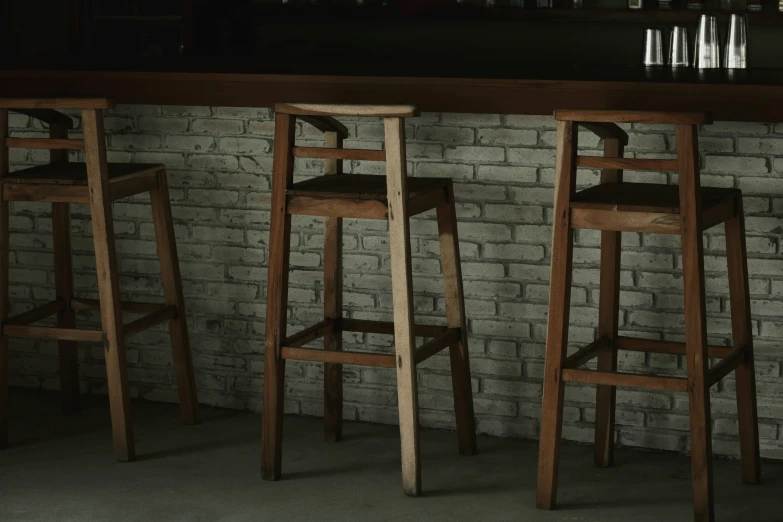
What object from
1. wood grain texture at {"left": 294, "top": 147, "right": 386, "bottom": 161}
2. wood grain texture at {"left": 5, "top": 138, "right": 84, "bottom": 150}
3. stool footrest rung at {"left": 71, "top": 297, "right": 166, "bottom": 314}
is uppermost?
wood grain texture at {"left": 5, "top": 138, "right": 84, "bottom": 150}

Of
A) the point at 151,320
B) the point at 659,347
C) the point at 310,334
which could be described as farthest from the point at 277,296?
the point at 659,347

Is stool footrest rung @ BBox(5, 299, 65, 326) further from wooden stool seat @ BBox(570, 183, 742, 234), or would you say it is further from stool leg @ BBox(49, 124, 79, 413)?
wooden stool seat @ BBox(570, 183, 742, 234)

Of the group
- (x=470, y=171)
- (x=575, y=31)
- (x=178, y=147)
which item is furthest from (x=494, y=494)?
(x=575, y=31)

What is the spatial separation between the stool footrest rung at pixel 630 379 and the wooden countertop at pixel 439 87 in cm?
71

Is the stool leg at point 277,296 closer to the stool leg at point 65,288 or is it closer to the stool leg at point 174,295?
the stool leg at point 174,295

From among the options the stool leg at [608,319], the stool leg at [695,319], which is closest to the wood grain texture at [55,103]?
the stool leg at [608,319]

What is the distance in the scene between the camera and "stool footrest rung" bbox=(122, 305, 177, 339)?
3.31 m

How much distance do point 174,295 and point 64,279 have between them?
417 mm

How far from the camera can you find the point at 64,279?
3672mm

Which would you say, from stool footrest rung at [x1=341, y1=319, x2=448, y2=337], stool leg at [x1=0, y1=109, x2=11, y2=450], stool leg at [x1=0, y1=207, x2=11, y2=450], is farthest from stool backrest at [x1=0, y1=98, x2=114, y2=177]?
stool footrest rung at [x1=341, y1=319, x2=448, y2=337]

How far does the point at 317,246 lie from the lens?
3.58 m

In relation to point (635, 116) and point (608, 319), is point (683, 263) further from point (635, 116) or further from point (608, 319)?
point (608, 319)

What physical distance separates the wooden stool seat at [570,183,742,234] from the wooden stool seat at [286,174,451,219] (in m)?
0.43

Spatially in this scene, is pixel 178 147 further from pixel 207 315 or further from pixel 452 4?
pixel 452 4
